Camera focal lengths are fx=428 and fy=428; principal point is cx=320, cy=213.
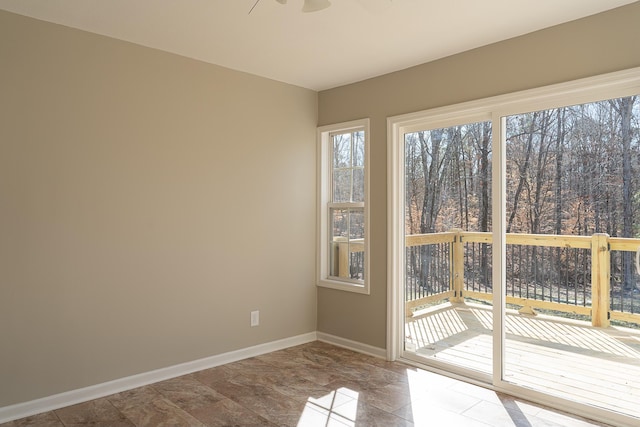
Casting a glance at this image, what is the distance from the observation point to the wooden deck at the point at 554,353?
8.62 feet

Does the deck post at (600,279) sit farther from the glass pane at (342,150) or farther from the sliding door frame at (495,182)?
the glass pane at (342,150)

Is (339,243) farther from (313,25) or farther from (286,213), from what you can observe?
(313,25)

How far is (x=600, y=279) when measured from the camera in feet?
8.86

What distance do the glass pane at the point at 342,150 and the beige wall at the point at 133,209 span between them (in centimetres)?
40

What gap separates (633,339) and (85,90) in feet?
12.7

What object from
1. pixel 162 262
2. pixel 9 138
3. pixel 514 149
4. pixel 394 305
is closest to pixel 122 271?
pixel 162 262

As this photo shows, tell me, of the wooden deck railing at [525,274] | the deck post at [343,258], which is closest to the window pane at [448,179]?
the wooden deck railing at [525,274]

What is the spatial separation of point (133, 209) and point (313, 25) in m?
1.83

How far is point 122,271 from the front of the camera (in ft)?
10.2

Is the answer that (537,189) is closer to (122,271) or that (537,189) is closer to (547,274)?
(547,274)

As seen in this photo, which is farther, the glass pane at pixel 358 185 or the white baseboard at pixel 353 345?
the glass pane at pixel 358 185

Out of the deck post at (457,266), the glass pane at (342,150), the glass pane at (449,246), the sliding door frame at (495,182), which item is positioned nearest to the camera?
the sliding door frame at (495,182)

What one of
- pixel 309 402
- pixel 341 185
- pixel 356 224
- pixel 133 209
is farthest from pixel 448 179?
pixel 133 209

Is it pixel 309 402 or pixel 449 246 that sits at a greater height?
pixel 449 246
